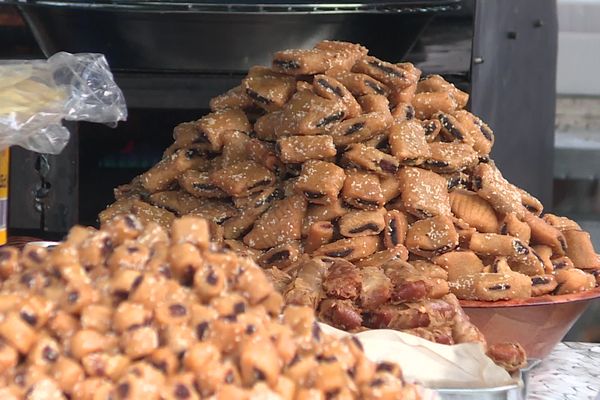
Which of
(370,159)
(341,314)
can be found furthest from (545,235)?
(341,314)

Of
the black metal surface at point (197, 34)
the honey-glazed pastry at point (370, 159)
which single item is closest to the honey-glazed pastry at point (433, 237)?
the honey-glazed pastry at point (370, 159)

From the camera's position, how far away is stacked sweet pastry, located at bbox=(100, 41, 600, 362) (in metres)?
1.64

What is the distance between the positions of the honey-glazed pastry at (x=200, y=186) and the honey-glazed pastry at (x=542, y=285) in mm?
568

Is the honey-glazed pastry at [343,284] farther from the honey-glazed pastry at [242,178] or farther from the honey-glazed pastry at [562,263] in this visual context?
the honey-glazed pastry at [562,263]

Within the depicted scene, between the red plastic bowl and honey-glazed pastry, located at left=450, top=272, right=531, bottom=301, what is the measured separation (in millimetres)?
13

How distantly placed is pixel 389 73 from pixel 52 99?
0.66m

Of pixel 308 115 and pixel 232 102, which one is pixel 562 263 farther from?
pixel 232 102

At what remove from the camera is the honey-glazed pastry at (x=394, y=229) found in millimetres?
1661

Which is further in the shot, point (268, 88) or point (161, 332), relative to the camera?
point (268, 88)

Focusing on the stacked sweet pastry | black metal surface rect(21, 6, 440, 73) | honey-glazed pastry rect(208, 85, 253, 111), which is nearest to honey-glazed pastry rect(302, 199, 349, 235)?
the stacked sweet pastry

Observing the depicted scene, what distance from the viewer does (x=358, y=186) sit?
65.3 inches

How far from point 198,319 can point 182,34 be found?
1.56m

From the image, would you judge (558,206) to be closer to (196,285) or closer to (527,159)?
(527,159)

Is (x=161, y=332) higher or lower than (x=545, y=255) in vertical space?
higher
